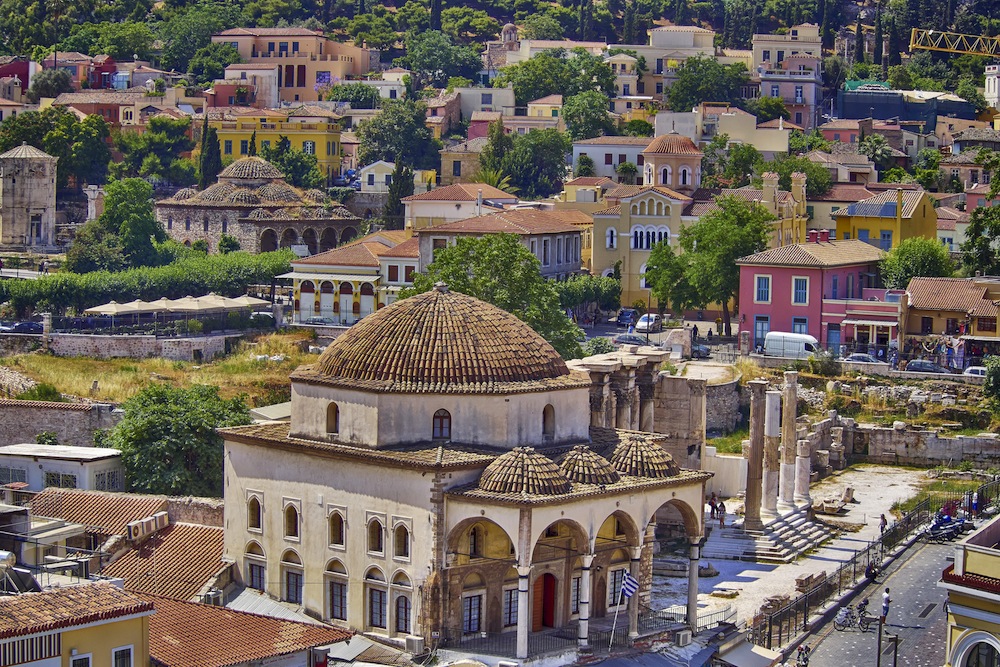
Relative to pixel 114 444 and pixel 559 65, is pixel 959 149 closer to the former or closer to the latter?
pixel 559 65

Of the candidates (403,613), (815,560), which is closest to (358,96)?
(815,560)

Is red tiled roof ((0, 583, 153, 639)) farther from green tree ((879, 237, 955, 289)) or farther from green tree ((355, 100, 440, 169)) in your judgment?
green tree ((355, 100, 440, 169))

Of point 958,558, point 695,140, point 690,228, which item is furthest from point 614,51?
point 958,558

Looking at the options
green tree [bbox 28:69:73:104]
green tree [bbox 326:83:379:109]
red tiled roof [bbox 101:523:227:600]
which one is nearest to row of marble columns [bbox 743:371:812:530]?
red tiled roof [bbox 101:523:227:600]

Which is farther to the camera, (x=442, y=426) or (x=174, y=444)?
(x=174, y=444)

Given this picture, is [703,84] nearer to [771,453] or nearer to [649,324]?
[649,324]

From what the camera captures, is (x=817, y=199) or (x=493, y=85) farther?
(x=493, y=85)
